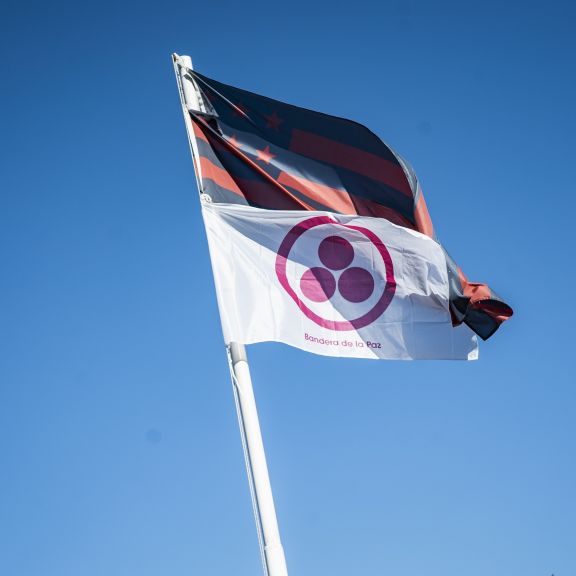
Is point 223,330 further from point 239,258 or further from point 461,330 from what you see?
point 461,330

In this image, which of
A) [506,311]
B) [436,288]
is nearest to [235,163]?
[436,288]

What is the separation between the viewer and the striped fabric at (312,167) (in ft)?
46.1

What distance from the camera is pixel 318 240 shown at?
13.8 metres

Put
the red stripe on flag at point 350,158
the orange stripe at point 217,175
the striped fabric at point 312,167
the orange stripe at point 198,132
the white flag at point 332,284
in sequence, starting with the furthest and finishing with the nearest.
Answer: the red stripe on flag at point 350,158 → the striped fabric at point 312,167 → the orange stripe at point 198,132 → the orange stripe at point 217,175 → the white flag at point 332,284

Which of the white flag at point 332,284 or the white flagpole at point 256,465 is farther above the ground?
the white flag at point 332,284

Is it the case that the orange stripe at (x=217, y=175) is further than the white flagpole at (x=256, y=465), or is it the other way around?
the orange stripe at (x=217, y=175)

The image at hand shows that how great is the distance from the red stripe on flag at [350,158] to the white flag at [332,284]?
1061mm

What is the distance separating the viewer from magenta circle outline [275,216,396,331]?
13.2m

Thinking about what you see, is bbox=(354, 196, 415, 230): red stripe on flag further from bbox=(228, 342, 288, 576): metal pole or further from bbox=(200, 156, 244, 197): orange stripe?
bbox=(228, 342, 288, 576): metal pole

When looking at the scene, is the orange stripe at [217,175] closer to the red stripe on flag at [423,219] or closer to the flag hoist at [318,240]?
the flag hoist at [318,240]

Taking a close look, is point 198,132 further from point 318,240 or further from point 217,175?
point 318,240

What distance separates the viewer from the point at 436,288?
14211 mm

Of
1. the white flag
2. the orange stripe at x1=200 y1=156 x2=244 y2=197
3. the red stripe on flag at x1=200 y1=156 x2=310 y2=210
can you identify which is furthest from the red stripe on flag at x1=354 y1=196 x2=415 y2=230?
the orange stripe at x1=200 y1=156 x2=244 y2=197

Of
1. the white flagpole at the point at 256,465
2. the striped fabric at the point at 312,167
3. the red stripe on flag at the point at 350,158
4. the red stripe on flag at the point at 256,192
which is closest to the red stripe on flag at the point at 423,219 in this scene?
the striped fabric at the point at 312,167
